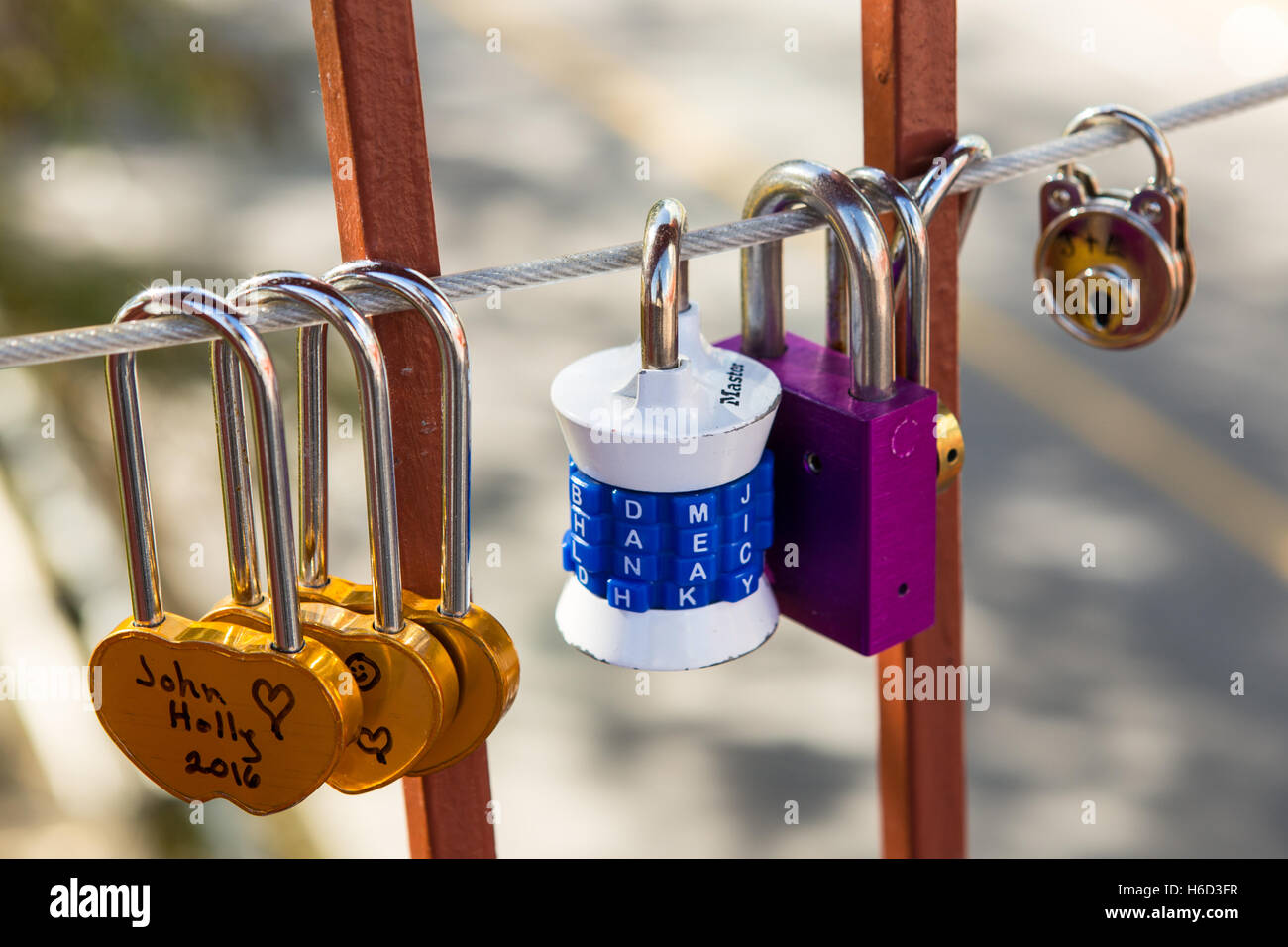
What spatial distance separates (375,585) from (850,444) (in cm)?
27

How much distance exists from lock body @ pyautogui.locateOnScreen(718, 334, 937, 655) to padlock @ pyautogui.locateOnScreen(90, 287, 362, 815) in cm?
27

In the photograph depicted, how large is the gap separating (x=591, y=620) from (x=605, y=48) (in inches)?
199

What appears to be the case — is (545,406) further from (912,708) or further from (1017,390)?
(912,708)

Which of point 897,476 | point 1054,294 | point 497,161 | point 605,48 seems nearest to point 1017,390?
point 497,161

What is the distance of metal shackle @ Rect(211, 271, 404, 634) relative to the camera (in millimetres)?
725

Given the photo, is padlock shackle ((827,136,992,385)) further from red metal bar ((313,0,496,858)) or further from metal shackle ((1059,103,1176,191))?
red metal bar ((313,0,496,858))

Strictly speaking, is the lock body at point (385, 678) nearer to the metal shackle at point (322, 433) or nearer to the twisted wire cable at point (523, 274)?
the metal shackle at point (322, 433)

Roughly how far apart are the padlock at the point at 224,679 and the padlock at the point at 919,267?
356 mm

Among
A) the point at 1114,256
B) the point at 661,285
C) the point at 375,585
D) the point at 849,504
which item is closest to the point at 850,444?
the point at 849,504

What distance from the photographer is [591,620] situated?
86 centimetres

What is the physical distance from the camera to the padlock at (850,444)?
83 centimetres

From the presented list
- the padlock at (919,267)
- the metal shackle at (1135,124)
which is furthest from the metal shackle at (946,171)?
the metal shackle at (1135,124)

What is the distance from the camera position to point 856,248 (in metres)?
0.82

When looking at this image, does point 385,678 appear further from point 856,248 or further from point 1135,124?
point 1135,124
